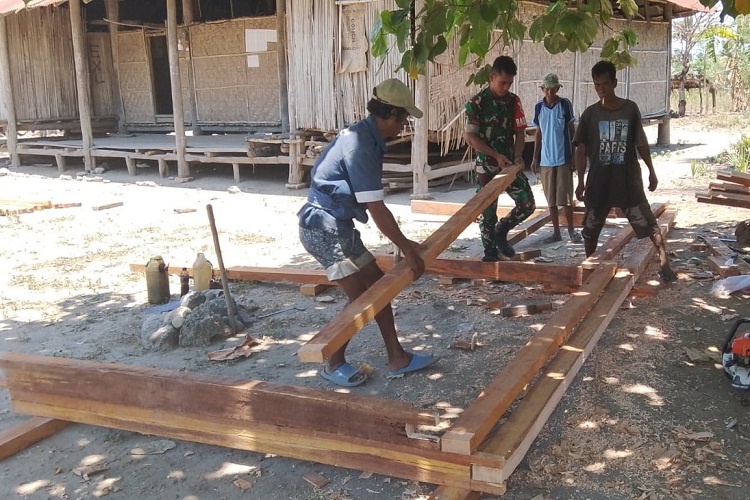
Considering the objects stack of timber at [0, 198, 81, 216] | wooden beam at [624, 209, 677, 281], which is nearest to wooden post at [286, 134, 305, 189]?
stack of timber at [0, 198, 81, 216]

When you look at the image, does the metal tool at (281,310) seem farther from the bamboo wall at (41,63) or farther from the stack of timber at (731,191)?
the bamboo wall at (41,63)

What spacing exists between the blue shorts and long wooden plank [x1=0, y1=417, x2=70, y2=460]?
1.61 m

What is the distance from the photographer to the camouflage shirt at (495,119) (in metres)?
5.55

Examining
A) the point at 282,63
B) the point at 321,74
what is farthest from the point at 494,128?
the point at 282,63

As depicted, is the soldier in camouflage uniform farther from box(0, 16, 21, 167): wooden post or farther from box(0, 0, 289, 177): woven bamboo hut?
box(0, 16, 21, 167): wooden post

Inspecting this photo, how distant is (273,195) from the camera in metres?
11.5

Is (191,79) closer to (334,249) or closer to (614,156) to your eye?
(614,156)

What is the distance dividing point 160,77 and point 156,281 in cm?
1165

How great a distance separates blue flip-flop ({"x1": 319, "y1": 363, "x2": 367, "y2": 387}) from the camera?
405 cm

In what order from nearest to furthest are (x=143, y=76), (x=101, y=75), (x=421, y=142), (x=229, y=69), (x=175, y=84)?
(x=421, y=142), (x=175, y=84), (x=229, y=69), (x=143, y=76), (x=101, y=75)

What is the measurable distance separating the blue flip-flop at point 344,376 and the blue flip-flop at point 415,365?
0.18 m

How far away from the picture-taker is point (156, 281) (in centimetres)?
580

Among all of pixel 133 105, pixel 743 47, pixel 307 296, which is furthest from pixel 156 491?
pixel 743 47

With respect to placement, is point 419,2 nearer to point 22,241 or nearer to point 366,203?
point 22,241
